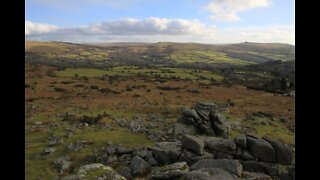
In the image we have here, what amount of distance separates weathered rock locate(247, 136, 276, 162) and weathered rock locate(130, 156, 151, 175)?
615 centimetres

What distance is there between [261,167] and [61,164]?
1153 centimetres

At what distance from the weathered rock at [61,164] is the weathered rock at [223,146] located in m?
8.55

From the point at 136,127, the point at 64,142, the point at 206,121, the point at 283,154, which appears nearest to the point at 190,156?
the point at 283,154

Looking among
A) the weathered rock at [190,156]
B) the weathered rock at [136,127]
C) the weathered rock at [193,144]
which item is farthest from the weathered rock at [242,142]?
the weathered rock at [136,127]

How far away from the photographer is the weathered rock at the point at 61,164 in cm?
1855

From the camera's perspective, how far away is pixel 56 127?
27188mm

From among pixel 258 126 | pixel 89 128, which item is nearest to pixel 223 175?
pixel 89 128

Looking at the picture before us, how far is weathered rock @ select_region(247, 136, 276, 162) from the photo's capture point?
18312mm

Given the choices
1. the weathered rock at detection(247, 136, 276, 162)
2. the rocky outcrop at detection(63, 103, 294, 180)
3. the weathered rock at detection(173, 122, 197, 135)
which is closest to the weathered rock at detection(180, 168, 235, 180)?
the rocky outcrop at detection(63, 103, 294, 180)

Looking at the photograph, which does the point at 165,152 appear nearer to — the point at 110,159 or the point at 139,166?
the point at 139,166

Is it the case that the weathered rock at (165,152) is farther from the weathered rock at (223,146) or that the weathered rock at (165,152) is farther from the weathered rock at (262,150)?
the weathered rock at (262,150)

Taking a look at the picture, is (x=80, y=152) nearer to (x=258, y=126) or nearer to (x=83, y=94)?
(x=258, y=126)
